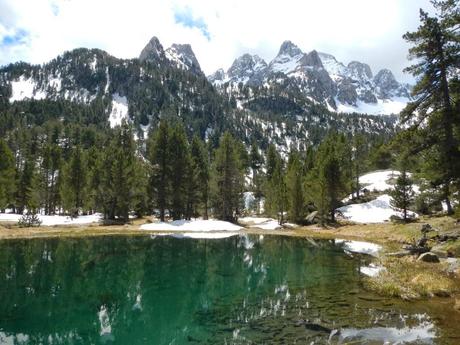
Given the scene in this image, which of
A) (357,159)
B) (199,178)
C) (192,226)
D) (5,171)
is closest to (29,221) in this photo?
(5,171)

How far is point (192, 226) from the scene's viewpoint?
69.4 m

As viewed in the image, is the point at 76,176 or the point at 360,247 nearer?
the point at 360,247

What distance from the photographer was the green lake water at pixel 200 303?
655 inches

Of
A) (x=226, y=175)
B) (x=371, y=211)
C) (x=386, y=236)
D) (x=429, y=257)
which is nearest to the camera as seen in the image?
(x=429, y=257)

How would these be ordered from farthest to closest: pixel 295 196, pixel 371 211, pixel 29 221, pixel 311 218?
pixel 371 211 < pixel 311 218 < pixel 295 196 < pixel 29 221

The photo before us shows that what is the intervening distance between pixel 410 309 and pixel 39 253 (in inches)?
1377

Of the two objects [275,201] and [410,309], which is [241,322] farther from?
[275,201]

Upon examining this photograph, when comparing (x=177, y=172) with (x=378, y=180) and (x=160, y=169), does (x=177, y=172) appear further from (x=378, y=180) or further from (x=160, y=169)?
(x=378, y=180)

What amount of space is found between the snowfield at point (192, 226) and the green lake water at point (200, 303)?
83.0 ft

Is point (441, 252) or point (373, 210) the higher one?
point (373, 210)

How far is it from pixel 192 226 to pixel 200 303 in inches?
1838

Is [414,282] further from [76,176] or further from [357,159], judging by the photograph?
[76,176]

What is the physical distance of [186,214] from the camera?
85.4 meters

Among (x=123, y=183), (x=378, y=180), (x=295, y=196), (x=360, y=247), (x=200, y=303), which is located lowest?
(x=200, y=303)
